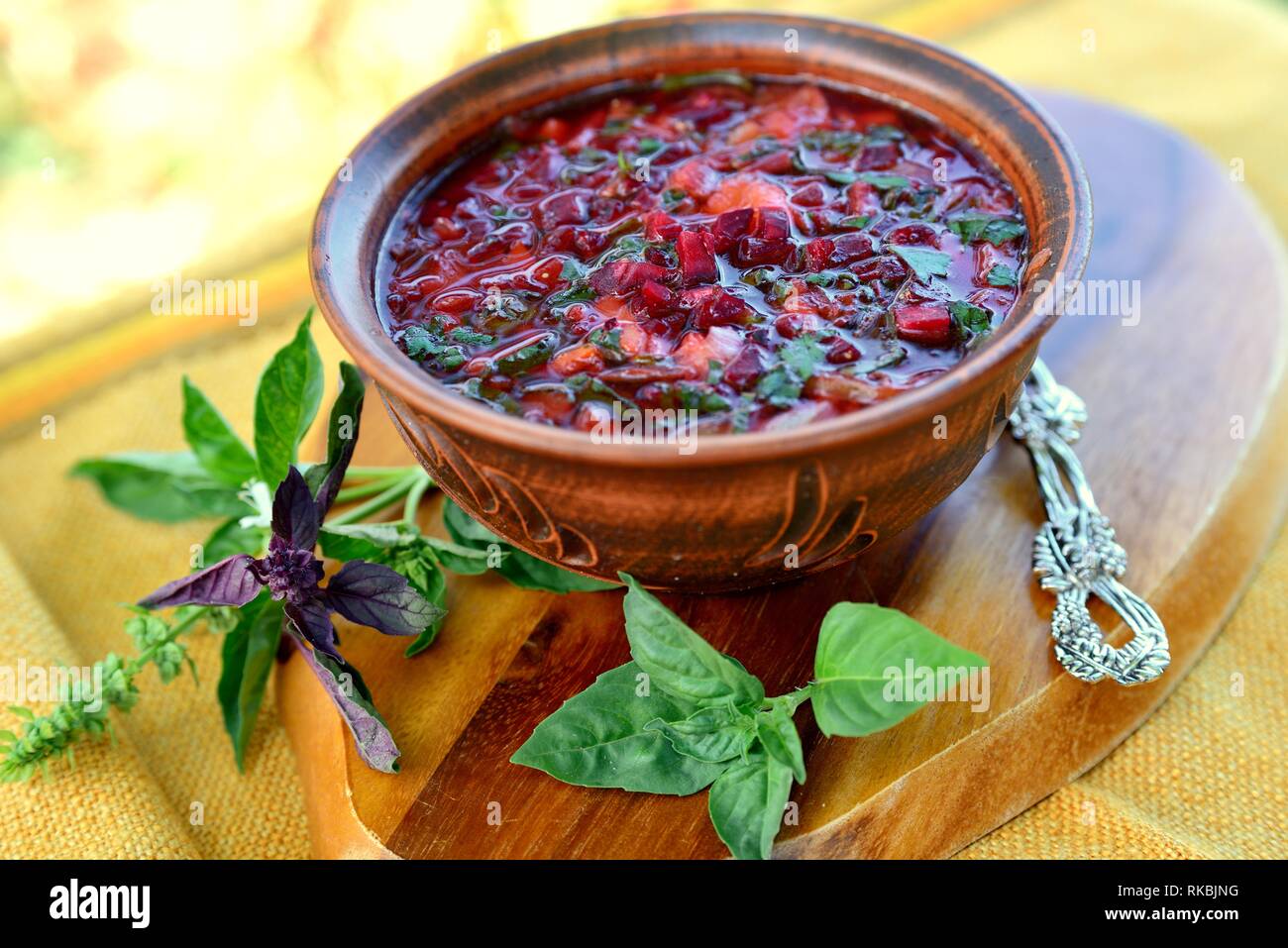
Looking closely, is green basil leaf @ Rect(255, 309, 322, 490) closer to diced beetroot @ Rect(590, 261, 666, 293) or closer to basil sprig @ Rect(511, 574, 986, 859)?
diced beetroot @ Rect(590, 261, 666, 293)

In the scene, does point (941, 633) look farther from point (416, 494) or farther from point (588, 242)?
point (416, 494)

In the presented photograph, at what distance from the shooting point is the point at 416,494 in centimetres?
269

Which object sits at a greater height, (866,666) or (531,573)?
(866,666)

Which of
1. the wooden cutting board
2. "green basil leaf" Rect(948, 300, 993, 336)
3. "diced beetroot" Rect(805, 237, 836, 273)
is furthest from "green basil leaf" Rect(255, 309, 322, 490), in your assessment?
"green basil leaf" Rect(948, 300, 993, 336)

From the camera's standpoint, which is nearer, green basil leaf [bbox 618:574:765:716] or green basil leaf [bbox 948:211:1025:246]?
Answer: green basil leaf [bbox 618:574:765:716]

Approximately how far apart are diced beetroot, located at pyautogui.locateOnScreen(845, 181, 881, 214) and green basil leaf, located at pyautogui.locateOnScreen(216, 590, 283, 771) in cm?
144

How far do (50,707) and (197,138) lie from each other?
372 centimetres

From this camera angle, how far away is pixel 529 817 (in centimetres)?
211

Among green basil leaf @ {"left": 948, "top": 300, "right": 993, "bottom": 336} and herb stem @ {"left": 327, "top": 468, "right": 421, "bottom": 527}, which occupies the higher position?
green basil leaf @ {"left": 948, "top": 300, "right": 993, "bottom": 336}

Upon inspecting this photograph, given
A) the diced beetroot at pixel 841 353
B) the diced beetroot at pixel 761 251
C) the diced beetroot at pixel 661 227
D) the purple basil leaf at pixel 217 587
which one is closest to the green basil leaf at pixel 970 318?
the diced beetroot at pixel 841 353

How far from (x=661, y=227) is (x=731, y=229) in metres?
0.14

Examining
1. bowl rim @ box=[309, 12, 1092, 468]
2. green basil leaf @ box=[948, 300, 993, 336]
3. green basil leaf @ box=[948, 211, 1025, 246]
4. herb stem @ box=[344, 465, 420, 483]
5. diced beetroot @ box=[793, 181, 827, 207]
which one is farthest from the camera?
herb stem @ box=[344, 465, 420, 483]

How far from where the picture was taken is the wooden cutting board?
2.12m

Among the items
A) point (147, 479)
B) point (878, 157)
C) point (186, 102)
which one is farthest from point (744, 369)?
point (186, 102)
